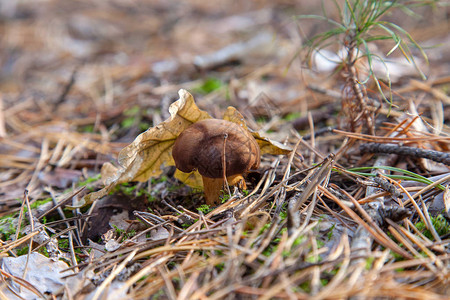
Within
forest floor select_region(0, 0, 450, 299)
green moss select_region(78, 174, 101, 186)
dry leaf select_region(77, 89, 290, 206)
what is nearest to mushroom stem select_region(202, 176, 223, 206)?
forest floor select_region(0, 0, 450, 299)

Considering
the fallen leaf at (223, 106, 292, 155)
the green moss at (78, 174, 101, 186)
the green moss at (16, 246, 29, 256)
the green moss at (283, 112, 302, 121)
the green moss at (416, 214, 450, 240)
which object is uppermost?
the fallen leaf at (223, 106, 292, 155)

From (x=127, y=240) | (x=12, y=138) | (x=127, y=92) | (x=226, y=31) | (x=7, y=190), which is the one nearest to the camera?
(x=127, y=240)

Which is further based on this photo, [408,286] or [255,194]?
[255,194]

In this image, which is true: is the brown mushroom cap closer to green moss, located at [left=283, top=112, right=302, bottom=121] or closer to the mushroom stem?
the mushroom stem

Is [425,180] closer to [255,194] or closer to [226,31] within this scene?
[255,194]

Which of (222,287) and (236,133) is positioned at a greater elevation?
(236,133)

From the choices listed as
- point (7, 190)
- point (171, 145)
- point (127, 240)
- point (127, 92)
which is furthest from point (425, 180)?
point (127, 92)

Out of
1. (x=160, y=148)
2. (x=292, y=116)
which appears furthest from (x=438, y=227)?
(x=292, y=116)
